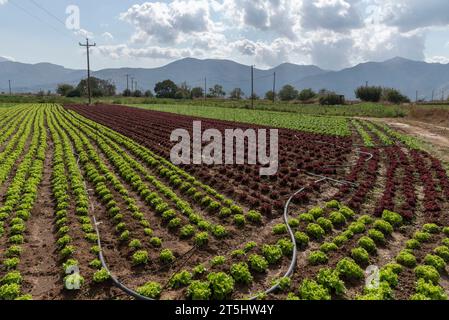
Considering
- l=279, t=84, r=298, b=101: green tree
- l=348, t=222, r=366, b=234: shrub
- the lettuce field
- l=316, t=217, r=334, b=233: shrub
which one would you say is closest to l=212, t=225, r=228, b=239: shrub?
the lettuce field

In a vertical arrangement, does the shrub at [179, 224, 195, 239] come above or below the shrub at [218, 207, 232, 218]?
below

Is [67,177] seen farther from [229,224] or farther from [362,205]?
[362,205]

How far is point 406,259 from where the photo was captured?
757cm

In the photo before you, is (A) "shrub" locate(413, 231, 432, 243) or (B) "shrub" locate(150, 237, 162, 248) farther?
(A) "shrub" locate(413, 231, 432, 243)

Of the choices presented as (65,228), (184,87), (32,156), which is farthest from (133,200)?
(184,87)

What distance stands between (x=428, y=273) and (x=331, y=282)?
210 cm

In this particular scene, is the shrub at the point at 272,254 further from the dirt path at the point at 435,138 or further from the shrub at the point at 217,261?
the dirt path at the point at 435,138

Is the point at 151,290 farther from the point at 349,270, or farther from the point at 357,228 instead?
the point at 357,228

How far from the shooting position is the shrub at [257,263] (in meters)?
7.42

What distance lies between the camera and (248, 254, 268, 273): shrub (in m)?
7.42

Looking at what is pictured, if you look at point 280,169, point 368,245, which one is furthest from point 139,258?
point 280,169

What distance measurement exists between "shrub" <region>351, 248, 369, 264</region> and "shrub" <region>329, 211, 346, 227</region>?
6.07 ft

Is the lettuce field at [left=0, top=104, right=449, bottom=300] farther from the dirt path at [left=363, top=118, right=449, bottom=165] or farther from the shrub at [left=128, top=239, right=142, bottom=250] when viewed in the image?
the dirt path at [left=363, top=118, right=449, bottom=165]
